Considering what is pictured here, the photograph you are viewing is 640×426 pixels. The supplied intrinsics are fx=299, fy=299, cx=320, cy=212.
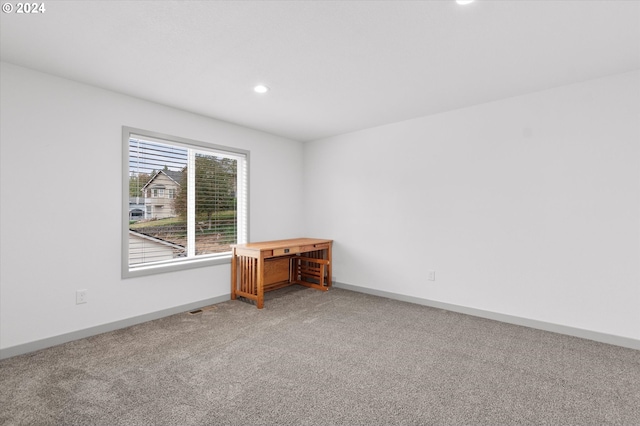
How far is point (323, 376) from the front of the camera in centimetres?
215

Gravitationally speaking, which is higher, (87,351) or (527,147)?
(527,147)

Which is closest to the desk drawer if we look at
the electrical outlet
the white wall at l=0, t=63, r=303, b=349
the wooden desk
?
the wooden desk

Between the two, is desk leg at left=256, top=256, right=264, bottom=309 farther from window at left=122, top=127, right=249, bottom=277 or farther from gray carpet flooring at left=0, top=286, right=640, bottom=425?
window at left=122, top=127, right=249, bottom=277

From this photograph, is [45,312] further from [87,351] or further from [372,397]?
[372,397]

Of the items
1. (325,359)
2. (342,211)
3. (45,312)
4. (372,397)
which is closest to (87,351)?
(45,312)

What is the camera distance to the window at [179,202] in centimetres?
326

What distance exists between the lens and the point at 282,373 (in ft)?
7.20

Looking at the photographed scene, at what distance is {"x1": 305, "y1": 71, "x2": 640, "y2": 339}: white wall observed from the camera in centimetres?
270

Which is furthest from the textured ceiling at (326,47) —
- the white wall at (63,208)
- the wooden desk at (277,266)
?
the wooden desk at (277,266)

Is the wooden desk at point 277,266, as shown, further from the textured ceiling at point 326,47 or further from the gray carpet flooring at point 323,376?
the textured ceiling at point 326,47

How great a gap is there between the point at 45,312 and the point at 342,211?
360 cm

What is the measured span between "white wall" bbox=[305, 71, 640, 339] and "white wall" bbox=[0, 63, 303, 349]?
9.07 feet

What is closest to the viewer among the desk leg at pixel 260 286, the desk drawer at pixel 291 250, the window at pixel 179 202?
the window at pixel 179 202

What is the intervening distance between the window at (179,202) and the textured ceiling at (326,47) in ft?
2.20
